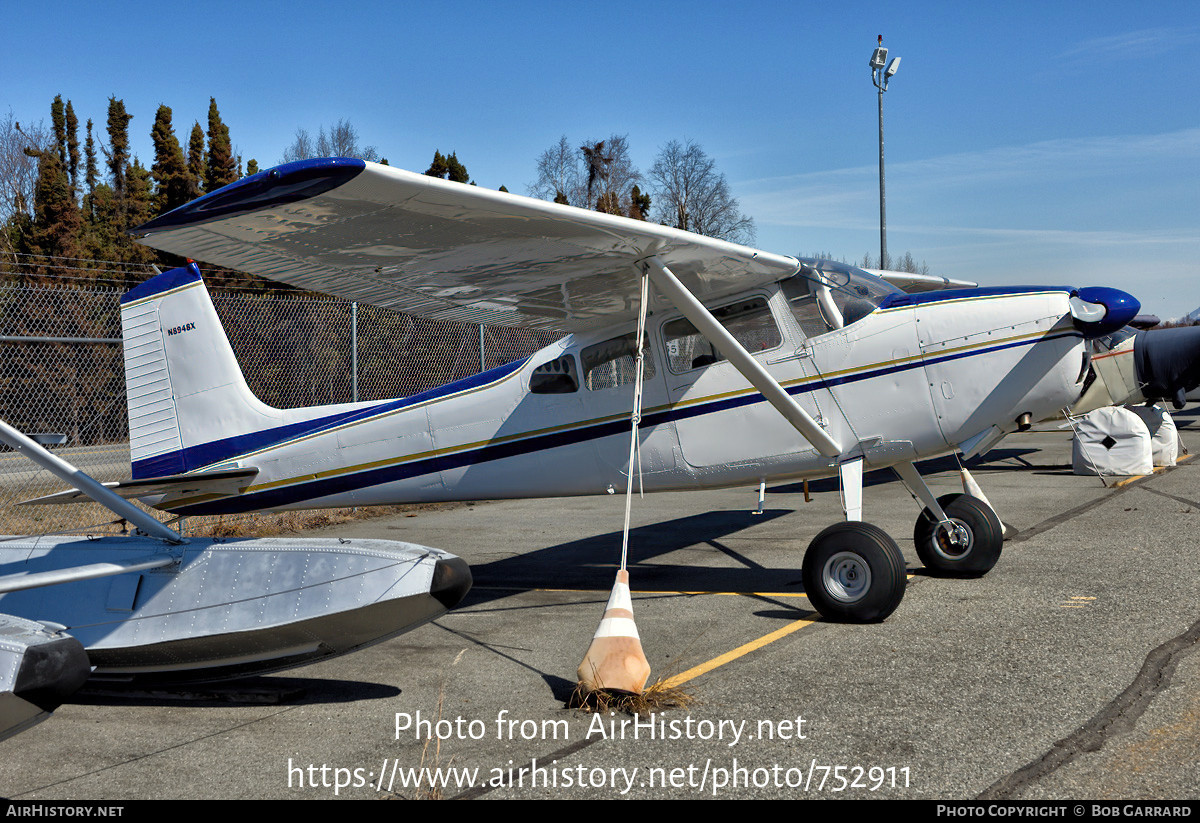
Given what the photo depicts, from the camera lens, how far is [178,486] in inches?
267

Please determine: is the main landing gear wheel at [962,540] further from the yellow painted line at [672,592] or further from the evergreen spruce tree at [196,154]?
the evergreen spruce tree at [196,154]

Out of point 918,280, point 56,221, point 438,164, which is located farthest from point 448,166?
point 918,280

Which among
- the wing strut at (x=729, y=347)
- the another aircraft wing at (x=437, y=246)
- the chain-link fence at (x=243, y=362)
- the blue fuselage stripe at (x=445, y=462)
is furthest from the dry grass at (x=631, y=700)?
the chain-link fence at (x=243, y=362)

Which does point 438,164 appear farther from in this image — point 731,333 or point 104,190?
point 731,333

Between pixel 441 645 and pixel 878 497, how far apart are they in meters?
8.41

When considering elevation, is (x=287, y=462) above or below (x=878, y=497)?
above

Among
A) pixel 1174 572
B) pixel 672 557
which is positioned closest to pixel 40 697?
pixel 672 557

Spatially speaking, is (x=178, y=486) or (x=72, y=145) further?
(x=72, y=145)

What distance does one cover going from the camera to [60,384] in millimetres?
14164

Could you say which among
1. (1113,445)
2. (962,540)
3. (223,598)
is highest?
(1113,445)

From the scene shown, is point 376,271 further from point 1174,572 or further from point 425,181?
point 1174,572

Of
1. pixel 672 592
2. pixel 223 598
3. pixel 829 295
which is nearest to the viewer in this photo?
pixel 223 598

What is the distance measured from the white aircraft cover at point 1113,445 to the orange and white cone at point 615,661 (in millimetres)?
11583

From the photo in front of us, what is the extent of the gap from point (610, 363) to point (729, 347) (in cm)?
133
